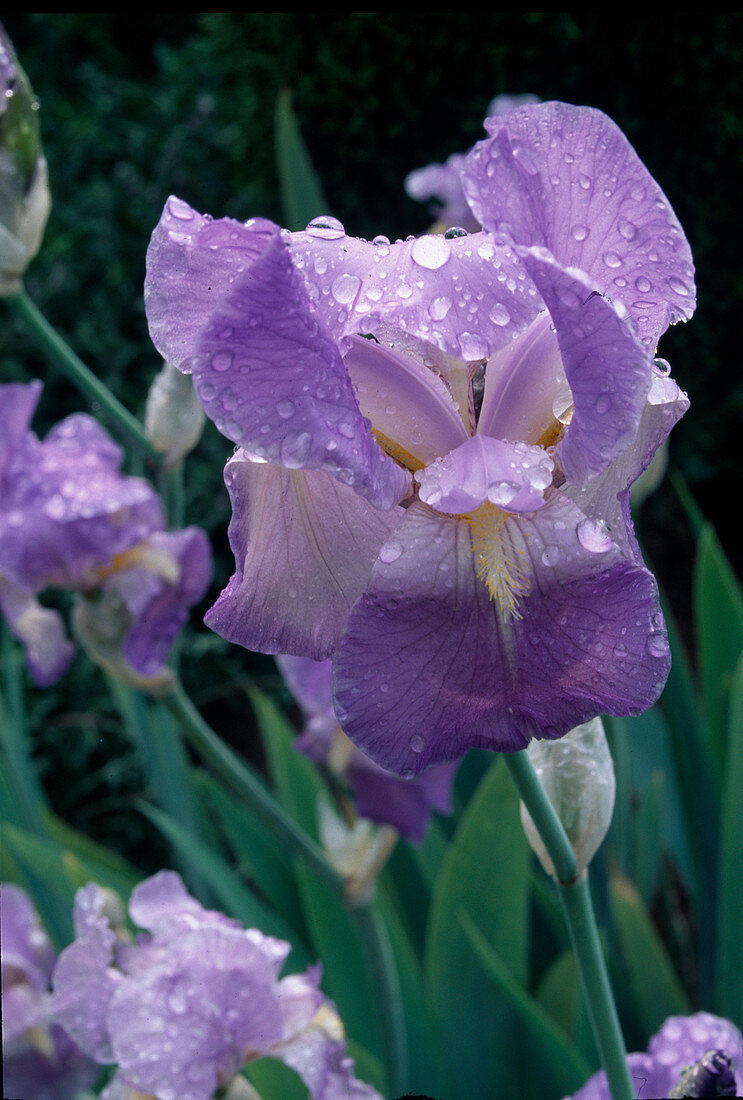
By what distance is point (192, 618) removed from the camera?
250 cm

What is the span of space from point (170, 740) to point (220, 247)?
0.94 m

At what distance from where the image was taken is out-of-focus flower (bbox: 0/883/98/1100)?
634 mm

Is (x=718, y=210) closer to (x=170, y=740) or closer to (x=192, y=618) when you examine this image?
(x=170, y=740)

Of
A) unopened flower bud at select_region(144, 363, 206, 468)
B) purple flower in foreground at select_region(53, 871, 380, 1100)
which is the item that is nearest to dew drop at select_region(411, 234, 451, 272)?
purple flower in foreground at select_region(53, 871, 380, 1100)

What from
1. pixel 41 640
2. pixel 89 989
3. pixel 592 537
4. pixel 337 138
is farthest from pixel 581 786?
pixel 337 138

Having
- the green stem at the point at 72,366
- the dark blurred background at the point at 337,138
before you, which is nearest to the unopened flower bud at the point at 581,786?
the green stem at the point at 72,366

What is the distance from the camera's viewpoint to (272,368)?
28 cm

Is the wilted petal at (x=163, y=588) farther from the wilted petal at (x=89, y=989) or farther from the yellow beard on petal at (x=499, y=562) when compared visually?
the yellow beard on petal at (x=499, y=562)

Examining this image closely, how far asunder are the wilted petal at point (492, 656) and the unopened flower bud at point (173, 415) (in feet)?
1.72

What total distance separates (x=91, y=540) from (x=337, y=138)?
1.07 metres

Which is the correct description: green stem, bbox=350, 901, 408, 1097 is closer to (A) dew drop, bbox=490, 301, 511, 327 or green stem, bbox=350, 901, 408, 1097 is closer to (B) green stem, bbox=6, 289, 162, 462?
(B) green stem, bbox=6, 289, 162, 462

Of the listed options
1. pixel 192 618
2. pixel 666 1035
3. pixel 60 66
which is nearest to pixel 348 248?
pixel 666 1035

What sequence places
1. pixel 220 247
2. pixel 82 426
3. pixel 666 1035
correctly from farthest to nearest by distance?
pixel 82 426, pixel 666 1035, pixel 220 247

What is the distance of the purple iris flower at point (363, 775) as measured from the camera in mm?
862
